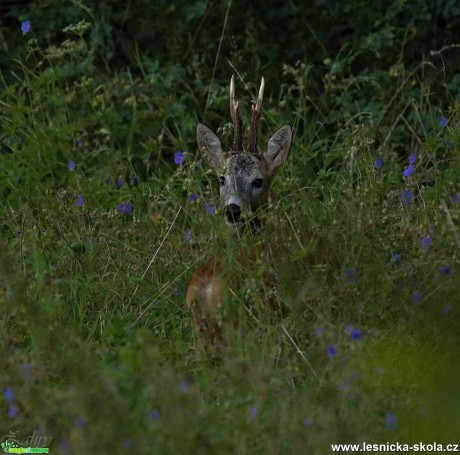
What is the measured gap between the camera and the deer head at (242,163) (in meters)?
5.63

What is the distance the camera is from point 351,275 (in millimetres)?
4383

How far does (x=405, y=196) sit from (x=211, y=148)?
1.13m

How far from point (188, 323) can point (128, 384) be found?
149cm

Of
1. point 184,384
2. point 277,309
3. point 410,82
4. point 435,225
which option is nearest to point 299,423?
point 184,384

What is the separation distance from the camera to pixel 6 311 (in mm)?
4480

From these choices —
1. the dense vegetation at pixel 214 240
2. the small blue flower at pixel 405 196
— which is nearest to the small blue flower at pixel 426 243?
the dense vegetation at pixel 214 240

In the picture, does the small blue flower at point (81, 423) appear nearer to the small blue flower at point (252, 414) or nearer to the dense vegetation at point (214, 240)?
the dense vegetation at point (214, 240)

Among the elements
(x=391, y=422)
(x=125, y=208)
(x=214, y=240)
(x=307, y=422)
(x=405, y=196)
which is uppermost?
(x=307, y=422)

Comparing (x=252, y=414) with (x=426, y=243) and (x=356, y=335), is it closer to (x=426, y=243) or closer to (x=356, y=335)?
(x=356, y=335)

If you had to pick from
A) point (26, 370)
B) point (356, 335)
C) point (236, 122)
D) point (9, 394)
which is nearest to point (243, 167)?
point (236, 122)

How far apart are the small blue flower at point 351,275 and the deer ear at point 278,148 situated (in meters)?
1.61

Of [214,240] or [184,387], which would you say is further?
[214,240]

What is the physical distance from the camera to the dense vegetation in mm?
3523

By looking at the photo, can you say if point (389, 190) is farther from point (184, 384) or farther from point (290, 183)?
point (184, 384)
